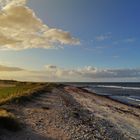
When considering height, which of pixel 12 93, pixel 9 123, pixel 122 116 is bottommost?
pixel 122 116

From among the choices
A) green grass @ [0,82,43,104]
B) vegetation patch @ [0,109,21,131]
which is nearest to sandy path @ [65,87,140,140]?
green grass @ [0,82,43,104]

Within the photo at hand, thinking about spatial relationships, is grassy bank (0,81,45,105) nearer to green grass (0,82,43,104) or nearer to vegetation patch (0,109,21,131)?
green grass (0,82,43,104)

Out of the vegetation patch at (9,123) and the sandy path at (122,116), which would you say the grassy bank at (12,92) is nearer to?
the sandy path at (122,116)

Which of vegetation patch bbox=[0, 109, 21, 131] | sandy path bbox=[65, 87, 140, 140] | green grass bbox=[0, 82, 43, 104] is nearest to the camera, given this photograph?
vegetation patch bbox=[0, 109, 21, 131]

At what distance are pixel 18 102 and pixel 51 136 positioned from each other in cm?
1082

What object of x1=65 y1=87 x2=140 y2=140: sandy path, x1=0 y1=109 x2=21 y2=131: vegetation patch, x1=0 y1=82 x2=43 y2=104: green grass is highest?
x1=0 y1=82 x2=43 y2=104: green grass

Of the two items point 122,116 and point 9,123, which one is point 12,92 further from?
point 9,123

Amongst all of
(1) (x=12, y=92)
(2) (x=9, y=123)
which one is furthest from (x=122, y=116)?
(2) (x=9, y=123)

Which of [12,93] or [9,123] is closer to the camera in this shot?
[9,123]

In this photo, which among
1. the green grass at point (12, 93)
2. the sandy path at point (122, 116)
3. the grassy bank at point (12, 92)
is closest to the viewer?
the sandy path at point (122, 116)

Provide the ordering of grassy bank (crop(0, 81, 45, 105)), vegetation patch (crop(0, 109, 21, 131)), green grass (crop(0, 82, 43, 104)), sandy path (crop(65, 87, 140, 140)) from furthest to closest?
1. green grass (crop(0, 82, 43, 104))
2. grassy bank (crop(0, 81, 45, 105))
3. sandy path (crop(65, 87, 140, 140))
4. vegetation patch (crop(0, 109, 21, 131))

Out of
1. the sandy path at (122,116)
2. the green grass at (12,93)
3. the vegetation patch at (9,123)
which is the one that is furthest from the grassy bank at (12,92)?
the vegetation patch at (9,123)

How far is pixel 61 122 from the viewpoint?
1942 centimetres

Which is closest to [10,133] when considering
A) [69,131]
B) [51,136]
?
[51,136]
